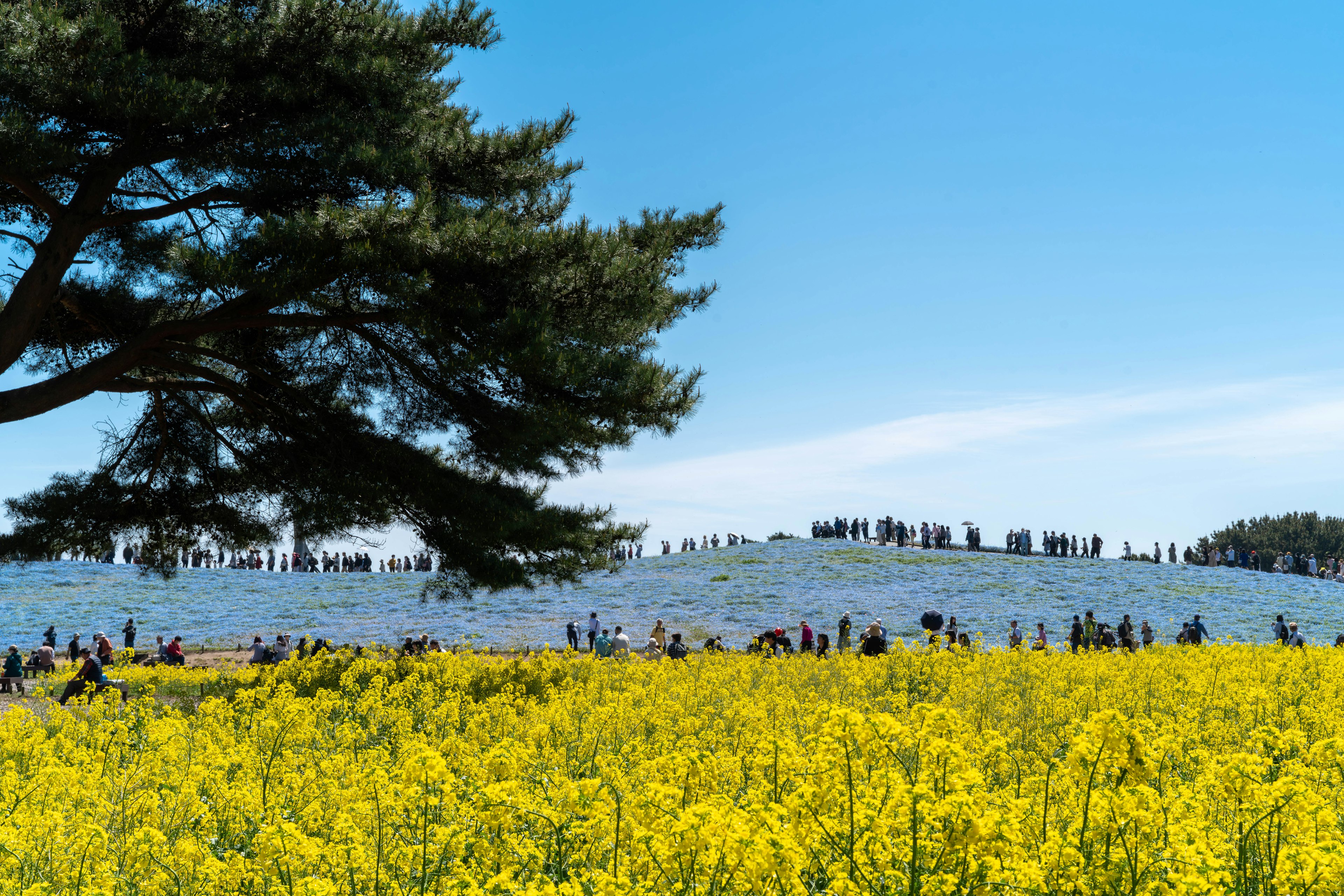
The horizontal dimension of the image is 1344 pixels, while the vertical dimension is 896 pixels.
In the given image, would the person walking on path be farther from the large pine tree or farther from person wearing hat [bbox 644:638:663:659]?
the large pine tree

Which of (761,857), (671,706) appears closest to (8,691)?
(671,706)

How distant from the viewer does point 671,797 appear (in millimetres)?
3559

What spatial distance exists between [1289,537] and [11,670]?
72860 mm

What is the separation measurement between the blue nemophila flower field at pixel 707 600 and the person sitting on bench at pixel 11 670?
826 centimetres

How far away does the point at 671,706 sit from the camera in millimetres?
8367

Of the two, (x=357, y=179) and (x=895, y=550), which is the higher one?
(x=357, y=179)

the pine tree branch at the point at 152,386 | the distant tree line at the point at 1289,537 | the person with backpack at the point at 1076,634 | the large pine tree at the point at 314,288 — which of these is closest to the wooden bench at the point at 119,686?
the large pine tree at the point at 314,288

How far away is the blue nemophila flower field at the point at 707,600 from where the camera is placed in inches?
982

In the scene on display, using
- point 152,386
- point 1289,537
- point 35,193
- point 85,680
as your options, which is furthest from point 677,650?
point 1289,537

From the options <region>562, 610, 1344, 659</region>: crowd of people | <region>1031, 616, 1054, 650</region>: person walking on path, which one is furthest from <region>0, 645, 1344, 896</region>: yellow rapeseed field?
<region>1031, 616, 1054, 650</region>: person walking on path

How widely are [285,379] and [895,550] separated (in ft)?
109

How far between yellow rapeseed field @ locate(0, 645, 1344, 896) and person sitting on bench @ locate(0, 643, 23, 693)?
686 cm

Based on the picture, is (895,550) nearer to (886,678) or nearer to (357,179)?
(886,678)

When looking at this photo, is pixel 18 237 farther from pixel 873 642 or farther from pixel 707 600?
pixel 707 600
